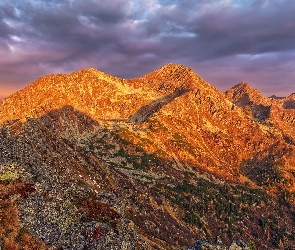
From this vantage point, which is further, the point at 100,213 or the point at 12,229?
the point at 100,213

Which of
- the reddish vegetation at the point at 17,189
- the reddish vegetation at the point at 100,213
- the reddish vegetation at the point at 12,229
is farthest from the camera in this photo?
the reddish vegetation at the point at 100,213

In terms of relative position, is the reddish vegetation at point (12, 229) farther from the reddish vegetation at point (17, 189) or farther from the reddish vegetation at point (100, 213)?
the reddish vegetation at point (100, 213)

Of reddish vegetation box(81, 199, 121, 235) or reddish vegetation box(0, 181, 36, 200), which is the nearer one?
reddish vegetation box(0, 181, 36, 200)

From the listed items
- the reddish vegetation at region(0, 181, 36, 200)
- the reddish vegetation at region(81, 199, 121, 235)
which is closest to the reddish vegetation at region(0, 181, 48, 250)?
the reddish vegetation at region(0, 181, 36, 200)

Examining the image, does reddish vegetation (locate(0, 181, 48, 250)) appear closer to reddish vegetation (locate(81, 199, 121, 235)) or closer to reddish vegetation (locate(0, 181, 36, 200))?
reddish vegetation (locate(0, 181, 36, 200))

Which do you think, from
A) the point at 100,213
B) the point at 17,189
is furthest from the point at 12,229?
the point at 100,213

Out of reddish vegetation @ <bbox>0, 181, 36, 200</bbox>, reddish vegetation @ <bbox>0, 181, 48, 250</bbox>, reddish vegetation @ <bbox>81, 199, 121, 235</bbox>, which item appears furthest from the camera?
reddish vegetation @ <bbox>81, 199, 121, 235</bbox>

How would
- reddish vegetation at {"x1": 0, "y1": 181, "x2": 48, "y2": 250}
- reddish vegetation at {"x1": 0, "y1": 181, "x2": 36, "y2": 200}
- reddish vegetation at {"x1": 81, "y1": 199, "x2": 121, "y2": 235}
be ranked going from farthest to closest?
reddish vegetation at {"x1": 81, "y1": 199, "x2": 121, "y2": 235}
reddish vegetation at {"x1": 0, "y1": 181, "x2": 36, "y2": 200}
reddish vegetation at {"x1": 0, "y1": 181, "x2": 48, "y2": 250}

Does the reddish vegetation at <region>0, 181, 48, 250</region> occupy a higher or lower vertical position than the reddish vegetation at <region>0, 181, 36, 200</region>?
lower

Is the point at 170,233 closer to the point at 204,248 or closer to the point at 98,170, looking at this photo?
the point at 98,170

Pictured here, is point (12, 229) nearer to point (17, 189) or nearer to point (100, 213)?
point (17, 189)

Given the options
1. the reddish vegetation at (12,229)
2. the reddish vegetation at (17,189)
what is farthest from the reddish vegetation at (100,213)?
the reddish vegetation at (12,229)

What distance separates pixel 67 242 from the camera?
63188 mm

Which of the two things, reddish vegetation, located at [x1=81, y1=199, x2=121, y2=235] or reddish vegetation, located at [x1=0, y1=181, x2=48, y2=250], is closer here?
reddish vegetation, located at [x1=0, y1=181, x2=48, y2=250]
